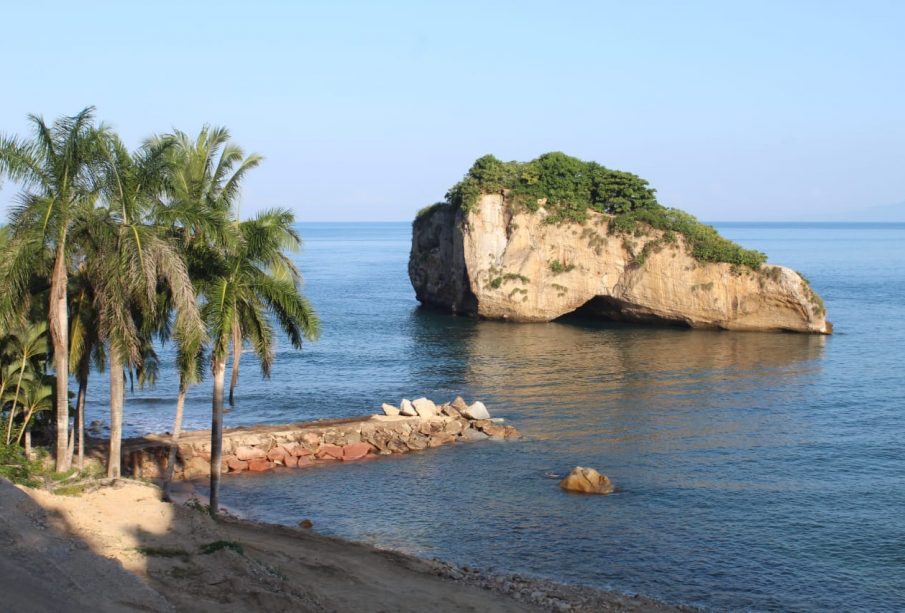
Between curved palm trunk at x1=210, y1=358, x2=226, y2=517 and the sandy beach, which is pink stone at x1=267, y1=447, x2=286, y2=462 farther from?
the sandy beach

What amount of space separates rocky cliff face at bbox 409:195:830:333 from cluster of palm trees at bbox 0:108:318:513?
51.9 metres

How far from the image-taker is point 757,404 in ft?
156

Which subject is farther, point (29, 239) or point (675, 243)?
point (675, 243)

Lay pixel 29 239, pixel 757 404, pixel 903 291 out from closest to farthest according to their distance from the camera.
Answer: pixel 29 239, pixel 757 404, pixel 903 291

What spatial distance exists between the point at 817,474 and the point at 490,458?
43.8ft

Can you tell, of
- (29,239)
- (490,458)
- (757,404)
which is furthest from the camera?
(757,404)

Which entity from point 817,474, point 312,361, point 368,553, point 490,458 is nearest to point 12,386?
point 368,553

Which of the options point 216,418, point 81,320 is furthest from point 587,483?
point 81,320

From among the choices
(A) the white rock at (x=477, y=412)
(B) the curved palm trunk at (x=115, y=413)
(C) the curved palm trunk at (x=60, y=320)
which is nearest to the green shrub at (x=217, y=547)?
(B) the curved palm trunk at (x=115, y=413)

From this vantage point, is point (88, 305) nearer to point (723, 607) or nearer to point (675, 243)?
point (723, 607)

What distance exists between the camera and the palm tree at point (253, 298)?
24.3 metres

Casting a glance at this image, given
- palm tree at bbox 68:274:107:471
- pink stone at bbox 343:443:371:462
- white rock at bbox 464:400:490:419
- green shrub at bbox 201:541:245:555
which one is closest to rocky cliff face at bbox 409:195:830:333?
white rock at bbox 464:400:490:419

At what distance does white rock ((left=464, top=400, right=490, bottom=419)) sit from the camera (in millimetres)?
44000

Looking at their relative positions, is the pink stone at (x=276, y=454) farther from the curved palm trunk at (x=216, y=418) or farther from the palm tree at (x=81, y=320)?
the palm tree at (x=81, y=320)
